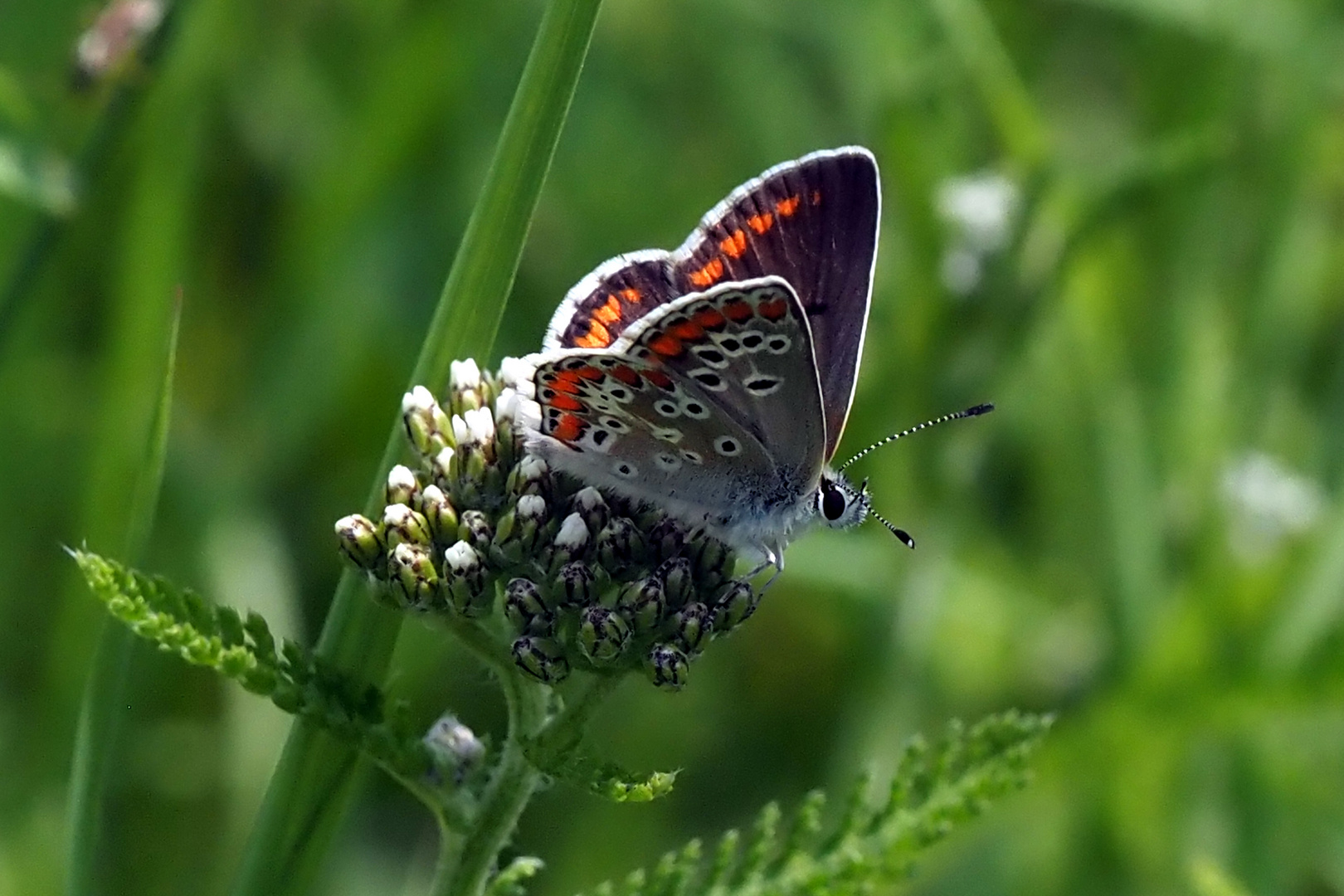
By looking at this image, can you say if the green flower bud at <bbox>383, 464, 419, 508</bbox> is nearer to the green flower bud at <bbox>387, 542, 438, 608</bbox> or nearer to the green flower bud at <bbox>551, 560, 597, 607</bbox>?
the green flower bud at <bbox>387, 542, 438, 608</bbox>

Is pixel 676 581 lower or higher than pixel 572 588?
higher

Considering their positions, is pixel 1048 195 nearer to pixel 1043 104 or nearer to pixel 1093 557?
pixel 1093 557

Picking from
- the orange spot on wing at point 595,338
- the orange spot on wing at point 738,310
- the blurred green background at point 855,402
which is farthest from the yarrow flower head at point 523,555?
the blurred green background at point 855,402

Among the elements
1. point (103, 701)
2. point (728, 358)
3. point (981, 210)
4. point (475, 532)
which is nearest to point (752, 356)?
point (728, 358)

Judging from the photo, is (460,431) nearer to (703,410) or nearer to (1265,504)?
(703,410)

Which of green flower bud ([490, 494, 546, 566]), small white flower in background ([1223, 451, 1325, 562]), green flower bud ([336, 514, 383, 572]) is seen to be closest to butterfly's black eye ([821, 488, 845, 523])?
green flower bud ([490, 494, 546, 566])
